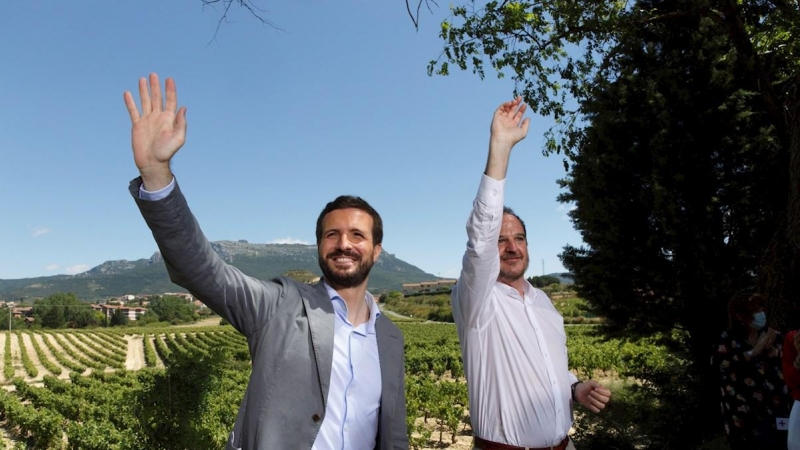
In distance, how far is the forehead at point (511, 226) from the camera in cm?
260

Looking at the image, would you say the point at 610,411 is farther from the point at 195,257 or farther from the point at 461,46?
the point at 195,257

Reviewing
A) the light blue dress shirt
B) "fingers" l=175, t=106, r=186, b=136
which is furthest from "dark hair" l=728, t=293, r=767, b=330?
"fingers" l=175, t=106, r=186, b=136

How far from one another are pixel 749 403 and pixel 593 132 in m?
6.91

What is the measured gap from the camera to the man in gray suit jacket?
5.01ft

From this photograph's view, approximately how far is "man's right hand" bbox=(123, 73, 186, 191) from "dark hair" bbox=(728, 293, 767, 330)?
4.21 metres

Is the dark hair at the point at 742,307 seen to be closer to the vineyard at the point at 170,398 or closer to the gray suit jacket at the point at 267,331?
the gray suit jacket at the point at 267,331

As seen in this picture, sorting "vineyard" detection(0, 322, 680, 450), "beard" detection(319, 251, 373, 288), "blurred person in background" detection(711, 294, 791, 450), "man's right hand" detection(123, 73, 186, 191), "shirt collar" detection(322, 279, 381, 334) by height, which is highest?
"man's right hand" detection(123, 73, 186, 191)

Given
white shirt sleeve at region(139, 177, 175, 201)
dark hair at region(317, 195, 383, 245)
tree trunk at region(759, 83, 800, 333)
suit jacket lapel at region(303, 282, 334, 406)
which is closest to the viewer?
white shirt sleeve at region(139, 177, 175, 201)

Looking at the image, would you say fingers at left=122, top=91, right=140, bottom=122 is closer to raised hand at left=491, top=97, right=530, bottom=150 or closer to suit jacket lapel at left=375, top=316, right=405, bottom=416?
suit jacket lapel at left=375, top=316, right=405, bottom=416

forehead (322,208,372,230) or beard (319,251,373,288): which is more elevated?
forehead (322,208,372,230)

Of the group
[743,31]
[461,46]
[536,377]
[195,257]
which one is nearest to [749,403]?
[536,377]

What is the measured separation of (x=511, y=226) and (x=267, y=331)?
143 cm

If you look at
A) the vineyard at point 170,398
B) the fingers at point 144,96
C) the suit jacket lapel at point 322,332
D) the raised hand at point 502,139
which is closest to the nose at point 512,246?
the raised hand at point 502,139

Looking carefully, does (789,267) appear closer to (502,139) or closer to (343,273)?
(502,139)
